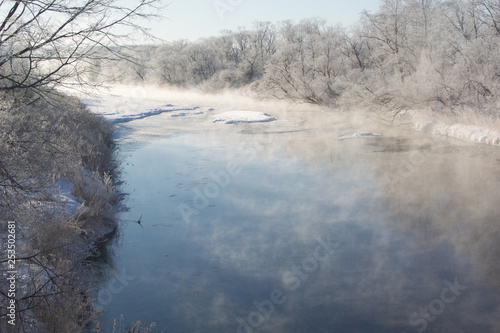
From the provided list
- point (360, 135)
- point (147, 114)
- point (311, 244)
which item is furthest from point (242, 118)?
point (311, 244)

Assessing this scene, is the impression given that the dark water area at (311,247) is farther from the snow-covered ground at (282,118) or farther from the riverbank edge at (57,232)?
the snow-covered ground at (282,118)

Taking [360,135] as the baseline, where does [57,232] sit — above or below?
below

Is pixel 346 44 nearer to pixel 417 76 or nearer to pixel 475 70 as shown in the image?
pixel 417 76

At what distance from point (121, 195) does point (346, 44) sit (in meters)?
20.9

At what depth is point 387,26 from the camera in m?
19.8

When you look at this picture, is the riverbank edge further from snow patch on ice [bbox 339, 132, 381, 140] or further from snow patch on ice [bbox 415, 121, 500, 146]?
snow patch on ice [bbox 415, 121, 500, 146]

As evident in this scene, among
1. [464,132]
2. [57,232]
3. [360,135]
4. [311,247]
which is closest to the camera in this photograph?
[57,232]

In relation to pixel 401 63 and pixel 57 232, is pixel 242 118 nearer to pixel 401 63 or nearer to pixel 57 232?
pixel 401 63

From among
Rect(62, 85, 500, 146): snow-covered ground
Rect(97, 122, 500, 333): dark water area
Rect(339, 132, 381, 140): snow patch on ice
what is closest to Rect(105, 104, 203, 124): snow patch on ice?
Rect(62, 85, 500, 146): snow-covered ground

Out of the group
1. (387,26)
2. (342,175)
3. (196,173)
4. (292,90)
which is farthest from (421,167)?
(292,90)

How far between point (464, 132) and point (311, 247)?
9.29 meters

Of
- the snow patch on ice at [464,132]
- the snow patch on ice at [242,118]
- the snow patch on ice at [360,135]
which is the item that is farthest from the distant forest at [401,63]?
the snow patch on ice at [242,118]

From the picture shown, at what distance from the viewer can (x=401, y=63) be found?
18969 mm

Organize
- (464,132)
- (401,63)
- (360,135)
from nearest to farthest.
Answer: (464,132), (360,135), (401,63)
